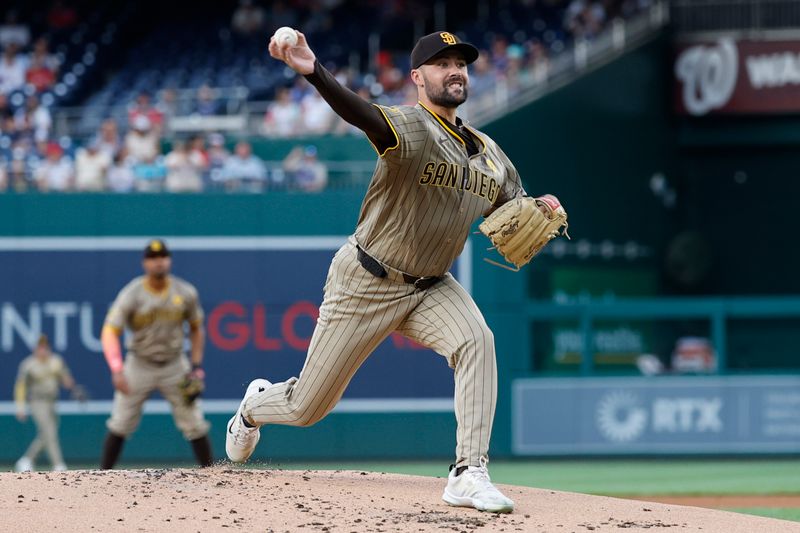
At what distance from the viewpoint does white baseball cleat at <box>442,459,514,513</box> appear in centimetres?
575

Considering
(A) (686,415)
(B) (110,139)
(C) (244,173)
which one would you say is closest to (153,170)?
(C) (244,173)

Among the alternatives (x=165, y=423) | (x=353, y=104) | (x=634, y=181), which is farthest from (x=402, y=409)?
(x=353, y=104)

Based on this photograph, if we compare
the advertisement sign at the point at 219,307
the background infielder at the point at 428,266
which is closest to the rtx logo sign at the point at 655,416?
the advertisement sign at the point at 219,307

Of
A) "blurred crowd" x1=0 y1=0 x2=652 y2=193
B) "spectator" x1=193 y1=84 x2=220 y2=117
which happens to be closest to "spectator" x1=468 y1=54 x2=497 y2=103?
"blurred crowd" x1=0 y1=0 x2=652 y2=193

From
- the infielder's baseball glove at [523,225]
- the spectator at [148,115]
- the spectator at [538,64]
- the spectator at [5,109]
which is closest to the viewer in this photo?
the infielder's baseball glove at [523,225]

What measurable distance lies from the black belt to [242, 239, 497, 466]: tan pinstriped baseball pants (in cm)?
2

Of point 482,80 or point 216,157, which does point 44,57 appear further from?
point 482,80

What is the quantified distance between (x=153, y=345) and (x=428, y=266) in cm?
445

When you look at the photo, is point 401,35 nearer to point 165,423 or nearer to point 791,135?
point 791,135

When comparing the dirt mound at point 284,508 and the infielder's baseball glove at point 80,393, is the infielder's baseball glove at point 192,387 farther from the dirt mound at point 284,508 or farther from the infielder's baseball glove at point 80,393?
the infielder's baseball glove at point 80,393

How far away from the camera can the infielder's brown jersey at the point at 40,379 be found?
42.2 ft

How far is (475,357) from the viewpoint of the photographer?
592cm

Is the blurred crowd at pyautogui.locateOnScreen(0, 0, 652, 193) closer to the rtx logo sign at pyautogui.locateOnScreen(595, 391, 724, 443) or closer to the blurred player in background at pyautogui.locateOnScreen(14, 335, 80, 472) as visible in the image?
the blurred player in background at pyautogui.locateOnScreen(14, 335, 80, 472)

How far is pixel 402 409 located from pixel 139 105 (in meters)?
4.91
